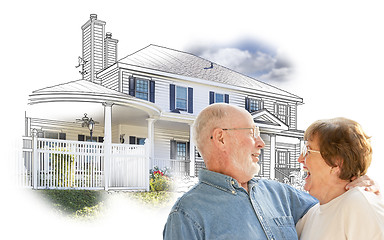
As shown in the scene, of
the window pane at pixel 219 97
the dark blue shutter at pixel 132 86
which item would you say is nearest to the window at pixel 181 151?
the dark blue shutter at pixel 132 86

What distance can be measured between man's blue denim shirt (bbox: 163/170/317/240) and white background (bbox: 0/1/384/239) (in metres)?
2.65

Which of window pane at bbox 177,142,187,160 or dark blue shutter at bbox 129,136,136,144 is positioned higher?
dark blue shutter at bbox 129,136,136,144

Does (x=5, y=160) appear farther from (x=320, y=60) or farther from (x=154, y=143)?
(x=320, y=60)

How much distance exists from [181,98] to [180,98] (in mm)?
13

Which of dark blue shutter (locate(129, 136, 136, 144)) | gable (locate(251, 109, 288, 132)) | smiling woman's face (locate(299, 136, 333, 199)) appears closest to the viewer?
smiling woman's face (locate(299, 136, 333, 199))

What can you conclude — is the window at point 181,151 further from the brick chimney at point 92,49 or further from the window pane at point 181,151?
the brick chimney at point 92,49

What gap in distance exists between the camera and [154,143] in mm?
4668

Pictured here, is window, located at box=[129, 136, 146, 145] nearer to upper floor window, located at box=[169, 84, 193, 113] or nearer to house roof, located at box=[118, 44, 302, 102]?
upper floor window, located at box=[169, 84, 193, 113]

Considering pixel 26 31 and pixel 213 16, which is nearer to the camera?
pixel 26 31

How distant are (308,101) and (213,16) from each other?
5.62 ft

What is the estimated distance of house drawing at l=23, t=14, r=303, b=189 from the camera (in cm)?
394

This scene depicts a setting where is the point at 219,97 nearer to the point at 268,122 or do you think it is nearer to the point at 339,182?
the point at 268,122

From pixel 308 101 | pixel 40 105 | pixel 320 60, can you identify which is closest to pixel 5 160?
pixel 40 105

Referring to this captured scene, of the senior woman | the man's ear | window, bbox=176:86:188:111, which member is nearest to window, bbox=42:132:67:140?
window, bbox=176:86:188:111
